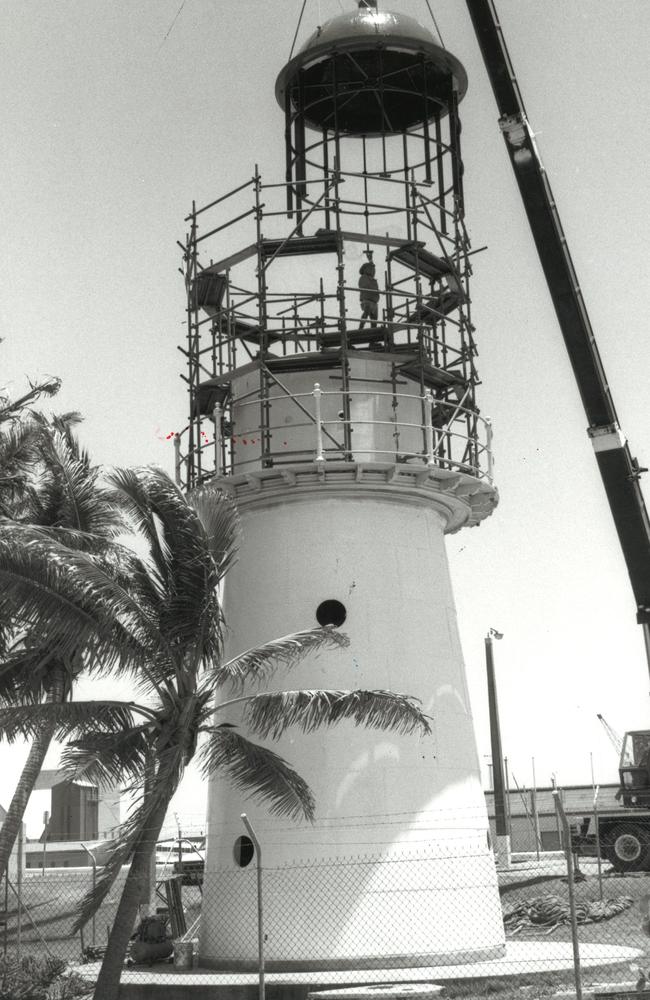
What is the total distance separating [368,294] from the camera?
2670cm

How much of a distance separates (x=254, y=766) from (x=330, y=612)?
4.16 meters

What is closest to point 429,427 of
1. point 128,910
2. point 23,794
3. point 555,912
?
point 128,910

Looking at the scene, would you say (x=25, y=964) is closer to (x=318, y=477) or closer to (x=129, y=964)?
(x=129, y=964)

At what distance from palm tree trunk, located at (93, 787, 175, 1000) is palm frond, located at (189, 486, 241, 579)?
140 inches

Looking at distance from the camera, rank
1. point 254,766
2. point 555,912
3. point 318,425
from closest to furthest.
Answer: point 254,766, point 318,425, point 555,912

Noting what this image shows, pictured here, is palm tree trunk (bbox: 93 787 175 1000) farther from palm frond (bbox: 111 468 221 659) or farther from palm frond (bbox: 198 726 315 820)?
palm frond (bbox: 111 468 221 659)

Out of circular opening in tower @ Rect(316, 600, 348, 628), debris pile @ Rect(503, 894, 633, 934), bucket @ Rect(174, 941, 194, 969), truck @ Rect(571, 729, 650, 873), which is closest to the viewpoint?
bucket @ Rect(174, 941, 194, 969)

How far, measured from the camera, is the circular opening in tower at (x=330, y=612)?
80.7 feet

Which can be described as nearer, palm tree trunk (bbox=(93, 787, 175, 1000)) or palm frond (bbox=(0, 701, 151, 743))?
palm tree trunk (bbox=(93, 787, 175, 1000))

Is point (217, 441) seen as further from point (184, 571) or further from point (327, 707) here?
point (327, 707)

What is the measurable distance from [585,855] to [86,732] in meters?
20.8

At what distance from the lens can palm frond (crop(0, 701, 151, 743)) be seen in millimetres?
20922

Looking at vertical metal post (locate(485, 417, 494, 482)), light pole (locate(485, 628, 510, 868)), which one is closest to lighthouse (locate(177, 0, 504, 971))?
vertical metal post (locate(485, 417, 494, 482))

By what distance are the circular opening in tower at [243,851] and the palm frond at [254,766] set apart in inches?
116
